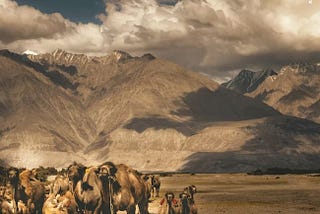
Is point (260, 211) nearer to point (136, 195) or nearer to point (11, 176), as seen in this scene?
point (136, 195)

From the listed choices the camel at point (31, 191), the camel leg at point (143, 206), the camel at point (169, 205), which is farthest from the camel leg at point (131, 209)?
the camel at point (31, 191)

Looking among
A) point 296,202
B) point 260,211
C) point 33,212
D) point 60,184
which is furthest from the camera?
point 296,202

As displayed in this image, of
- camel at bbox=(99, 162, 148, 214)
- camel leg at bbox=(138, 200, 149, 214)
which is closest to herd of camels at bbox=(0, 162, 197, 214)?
camel at bbox=(99, 162, 148, 214)

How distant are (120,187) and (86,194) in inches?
96.3

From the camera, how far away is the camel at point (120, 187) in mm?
29859

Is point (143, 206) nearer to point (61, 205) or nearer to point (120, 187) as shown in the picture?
point (120, 187)

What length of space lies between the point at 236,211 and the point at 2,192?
29.8 m

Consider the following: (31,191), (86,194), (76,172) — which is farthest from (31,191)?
(86,194)

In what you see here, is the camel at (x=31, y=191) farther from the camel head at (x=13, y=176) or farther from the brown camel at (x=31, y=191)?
the camel head at (x=13, y=176)

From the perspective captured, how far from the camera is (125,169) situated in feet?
106

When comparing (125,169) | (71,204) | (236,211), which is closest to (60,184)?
(71,204)

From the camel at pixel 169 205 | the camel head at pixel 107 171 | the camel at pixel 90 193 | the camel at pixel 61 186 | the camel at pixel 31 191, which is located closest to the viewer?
the camel at pixel 90 193

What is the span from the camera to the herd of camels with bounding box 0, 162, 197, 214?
29156mm

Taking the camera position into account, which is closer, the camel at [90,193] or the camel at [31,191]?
the camel at [90,193]
